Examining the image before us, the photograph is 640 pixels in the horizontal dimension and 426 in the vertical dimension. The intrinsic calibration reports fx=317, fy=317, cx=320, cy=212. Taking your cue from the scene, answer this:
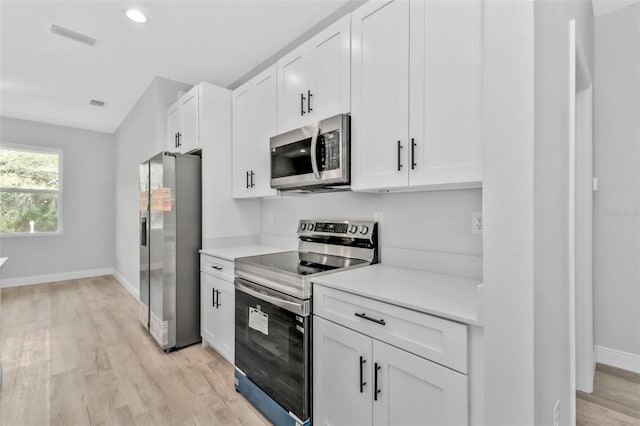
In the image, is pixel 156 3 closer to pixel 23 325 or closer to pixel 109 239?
pixel 23 325

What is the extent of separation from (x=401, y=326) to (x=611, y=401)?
5.91ft

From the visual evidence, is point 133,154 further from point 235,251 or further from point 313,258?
point 313,258

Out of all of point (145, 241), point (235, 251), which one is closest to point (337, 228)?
point (235, 251)

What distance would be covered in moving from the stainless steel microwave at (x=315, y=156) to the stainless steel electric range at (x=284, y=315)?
0.43 metres

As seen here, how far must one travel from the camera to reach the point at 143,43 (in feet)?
9.48

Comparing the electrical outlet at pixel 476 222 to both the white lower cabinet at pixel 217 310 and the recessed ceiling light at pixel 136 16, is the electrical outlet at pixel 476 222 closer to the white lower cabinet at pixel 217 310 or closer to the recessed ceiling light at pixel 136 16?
the white lower cabinet at pixel 217 310

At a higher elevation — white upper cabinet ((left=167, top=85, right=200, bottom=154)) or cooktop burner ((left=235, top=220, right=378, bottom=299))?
white upper cabinet ((left=167, top=85, right=200, bottom=154))

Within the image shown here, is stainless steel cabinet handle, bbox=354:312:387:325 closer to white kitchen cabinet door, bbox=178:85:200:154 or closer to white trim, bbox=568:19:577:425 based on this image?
white trim, bbox=568:19:577:425

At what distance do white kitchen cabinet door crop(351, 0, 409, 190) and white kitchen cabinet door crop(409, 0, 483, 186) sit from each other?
0.19ft

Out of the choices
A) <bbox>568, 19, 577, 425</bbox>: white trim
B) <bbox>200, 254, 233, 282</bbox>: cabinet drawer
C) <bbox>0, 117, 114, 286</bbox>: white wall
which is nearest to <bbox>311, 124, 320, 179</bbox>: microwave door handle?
<bbox>200, 254, 233, 282</bbox>: cabinet drawer

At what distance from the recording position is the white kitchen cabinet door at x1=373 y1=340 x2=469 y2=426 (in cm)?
112

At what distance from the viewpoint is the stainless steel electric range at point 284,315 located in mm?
1659

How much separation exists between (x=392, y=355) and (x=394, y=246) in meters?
0.84

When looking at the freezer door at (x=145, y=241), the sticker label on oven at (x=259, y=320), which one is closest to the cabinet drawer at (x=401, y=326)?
the sticker label on oven at (x=259, y=320)
